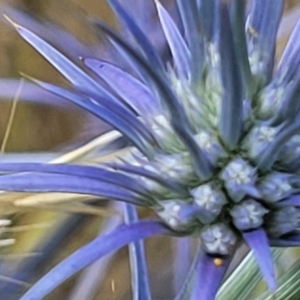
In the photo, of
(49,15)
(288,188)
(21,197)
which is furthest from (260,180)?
(49,15)

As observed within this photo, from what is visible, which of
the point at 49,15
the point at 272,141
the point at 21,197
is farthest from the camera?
the point at 49,15

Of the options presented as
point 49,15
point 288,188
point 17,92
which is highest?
point 49,15

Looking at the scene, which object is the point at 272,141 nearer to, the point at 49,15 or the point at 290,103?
the point at 290,103

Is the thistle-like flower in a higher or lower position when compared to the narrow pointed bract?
higher

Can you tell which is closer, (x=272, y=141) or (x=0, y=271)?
(x=272, y=141)

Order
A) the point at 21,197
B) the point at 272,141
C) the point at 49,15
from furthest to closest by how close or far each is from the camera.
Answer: the point at 49,15, the point at 21,197, the point at 272,141

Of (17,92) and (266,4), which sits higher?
(17,92)

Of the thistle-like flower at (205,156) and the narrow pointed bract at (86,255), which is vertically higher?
the thistle-like flower at (205,156)
